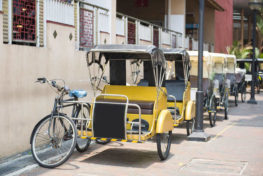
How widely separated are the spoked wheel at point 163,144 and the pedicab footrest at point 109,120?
0.75m

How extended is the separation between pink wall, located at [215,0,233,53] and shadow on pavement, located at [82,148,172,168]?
23.5m

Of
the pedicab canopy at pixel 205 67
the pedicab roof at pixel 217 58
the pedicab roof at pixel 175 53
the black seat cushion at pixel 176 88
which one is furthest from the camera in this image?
the pedicab roof at pixel 217 58

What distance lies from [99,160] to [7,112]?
71.3 inches

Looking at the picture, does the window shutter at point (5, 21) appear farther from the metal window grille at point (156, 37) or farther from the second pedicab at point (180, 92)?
the metal window grille at point (156, 37)

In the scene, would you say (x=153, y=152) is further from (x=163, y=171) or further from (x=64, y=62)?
(x=64, y=62)

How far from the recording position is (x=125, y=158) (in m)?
8.32

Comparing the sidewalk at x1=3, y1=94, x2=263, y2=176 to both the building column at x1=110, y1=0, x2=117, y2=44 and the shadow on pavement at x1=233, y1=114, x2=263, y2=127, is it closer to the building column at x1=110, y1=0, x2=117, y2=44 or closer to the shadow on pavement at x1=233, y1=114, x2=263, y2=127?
the shadow on pavement at x1=233, y1=114, x2=263, y2=127

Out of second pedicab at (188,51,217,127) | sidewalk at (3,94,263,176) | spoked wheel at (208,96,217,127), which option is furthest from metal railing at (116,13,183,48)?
sidewalk at (3,94,263,176)

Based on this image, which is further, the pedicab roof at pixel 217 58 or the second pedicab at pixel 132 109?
the pedicab roof at pixel 217 58

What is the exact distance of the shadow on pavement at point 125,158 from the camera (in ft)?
25.8

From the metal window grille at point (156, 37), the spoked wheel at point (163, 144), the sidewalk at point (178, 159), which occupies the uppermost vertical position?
the metal window grille at point (156, 37)

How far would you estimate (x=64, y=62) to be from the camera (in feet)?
32.4

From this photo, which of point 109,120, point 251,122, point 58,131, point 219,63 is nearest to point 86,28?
point 58,131

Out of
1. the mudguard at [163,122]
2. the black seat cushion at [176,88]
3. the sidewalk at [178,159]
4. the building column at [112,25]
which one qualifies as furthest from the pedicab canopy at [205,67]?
the mudguard at [163,122]
